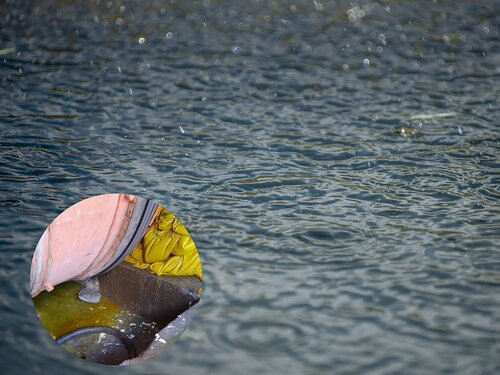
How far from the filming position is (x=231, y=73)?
5.67 metres

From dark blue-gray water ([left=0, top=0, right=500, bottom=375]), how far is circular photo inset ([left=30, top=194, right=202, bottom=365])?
0.28 feet

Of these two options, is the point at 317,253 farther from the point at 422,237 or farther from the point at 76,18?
the point at 76,18

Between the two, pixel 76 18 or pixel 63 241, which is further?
pixel 76 18

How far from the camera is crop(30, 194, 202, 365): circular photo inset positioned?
2768 mm

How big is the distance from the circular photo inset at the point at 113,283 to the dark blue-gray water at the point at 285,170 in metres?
0.09

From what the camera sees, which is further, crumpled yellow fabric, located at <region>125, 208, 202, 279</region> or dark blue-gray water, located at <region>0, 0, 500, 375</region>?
crumpled yellow fabric, located at <region>125, 208, 202, 279</region>

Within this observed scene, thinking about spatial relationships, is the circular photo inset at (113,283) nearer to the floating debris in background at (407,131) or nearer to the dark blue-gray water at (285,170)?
the dark blue-gray water at (285,170)

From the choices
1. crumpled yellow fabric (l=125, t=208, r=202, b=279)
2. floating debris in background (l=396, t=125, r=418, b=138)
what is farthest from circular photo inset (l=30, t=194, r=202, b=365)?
floating debris in background (l=396, t=125, r=418, b=138)

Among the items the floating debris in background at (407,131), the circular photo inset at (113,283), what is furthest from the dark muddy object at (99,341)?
the floating debris in background at (407,131)

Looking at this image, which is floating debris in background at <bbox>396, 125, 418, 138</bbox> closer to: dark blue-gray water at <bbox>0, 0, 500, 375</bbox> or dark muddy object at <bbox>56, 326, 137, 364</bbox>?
dark blue-gray water at <bbox>0, 0, 500, 375</bbox>

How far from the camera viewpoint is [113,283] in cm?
290

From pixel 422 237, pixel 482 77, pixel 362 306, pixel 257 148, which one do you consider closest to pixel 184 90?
pixel 257 148

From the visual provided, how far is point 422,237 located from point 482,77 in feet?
8.34

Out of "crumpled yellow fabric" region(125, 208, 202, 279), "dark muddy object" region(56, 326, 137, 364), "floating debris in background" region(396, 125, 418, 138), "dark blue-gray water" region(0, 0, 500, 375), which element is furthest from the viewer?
"floating debris in background" region(396, 125, 418, 138)
